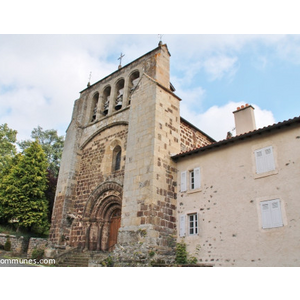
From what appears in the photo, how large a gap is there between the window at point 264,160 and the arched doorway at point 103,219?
675 centimetres

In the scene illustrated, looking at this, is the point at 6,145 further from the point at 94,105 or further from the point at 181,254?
the point at 181,254

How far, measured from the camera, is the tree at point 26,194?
18.6 m

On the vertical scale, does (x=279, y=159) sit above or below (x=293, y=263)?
above

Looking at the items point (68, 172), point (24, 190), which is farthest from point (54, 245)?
point (24, 190)

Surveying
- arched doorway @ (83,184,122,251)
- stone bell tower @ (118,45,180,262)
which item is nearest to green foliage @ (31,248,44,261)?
arched doorway @ (83,184,122,251)

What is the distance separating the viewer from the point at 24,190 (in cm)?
1920

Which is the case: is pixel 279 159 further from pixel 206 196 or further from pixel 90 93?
pixel 90 93

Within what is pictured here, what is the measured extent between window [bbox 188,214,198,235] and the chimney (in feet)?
14.0

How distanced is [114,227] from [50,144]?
829 inches

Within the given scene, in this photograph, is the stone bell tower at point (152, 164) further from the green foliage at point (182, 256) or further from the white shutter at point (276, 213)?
the white shutter at point (276, 213)

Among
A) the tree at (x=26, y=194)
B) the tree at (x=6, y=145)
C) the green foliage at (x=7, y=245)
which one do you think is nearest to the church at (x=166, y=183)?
the green foliage at (x=7, y=245)

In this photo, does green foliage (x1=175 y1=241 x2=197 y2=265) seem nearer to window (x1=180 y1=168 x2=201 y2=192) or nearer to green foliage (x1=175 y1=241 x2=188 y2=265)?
green foliage (x1=175 y1=241 x2=188 y2=265)

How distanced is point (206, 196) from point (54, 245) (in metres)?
8.15

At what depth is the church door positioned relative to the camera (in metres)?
13.8
